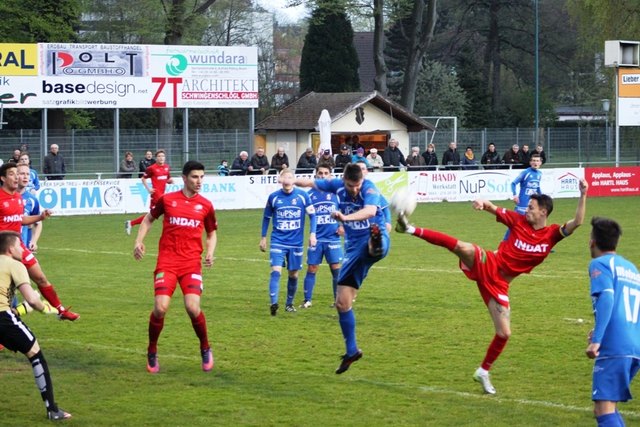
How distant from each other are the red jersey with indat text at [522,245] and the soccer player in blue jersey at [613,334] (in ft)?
9.97

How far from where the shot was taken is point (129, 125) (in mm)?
58969

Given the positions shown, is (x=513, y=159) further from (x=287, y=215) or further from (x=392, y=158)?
(x=287, y=215)

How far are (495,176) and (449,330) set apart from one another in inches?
958

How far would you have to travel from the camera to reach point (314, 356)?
1159 cm

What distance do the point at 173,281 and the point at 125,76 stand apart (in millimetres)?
27449

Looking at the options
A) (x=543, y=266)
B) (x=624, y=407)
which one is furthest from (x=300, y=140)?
(x=624, y=407)

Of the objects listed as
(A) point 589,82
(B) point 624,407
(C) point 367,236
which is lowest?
(B) point 624,407

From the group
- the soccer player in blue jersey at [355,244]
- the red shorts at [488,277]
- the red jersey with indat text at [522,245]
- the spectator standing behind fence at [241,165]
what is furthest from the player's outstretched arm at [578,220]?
the spectator standing behind fence at [241,165]

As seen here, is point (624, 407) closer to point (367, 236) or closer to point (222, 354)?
point (367, 236)

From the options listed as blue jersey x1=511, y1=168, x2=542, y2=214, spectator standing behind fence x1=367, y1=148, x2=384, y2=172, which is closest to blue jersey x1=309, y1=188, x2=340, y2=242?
blue jersey x1=511, y1=168, x2=542, y2=214

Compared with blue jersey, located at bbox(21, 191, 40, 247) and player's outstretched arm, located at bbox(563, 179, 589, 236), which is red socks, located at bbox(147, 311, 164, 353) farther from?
player's outstretched arm, located at bbox(563, 179, 589, 236)

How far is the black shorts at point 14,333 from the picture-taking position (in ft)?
28.5

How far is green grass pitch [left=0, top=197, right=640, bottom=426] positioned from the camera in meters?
9.16

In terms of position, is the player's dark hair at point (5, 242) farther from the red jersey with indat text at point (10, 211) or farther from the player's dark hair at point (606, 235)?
the player's dark hair at point (606, 235)
